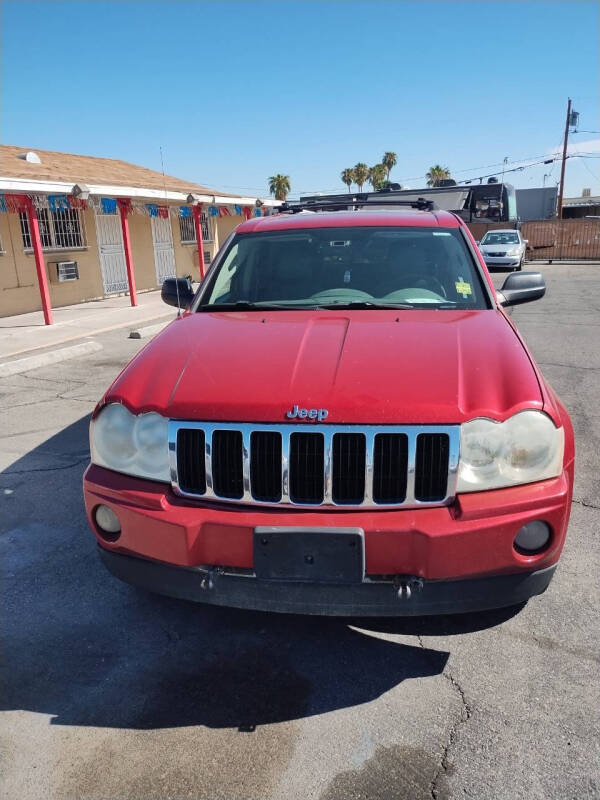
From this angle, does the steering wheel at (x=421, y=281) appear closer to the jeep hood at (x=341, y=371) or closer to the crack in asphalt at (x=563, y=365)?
the jeep hood at (x=341, y=371)

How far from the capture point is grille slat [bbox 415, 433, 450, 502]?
222cm

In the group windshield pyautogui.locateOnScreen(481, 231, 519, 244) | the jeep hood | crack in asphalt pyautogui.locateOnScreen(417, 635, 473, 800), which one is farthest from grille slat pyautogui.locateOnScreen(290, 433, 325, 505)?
windshield pyautogui.locateOnScreen(481, 231, 519, 244)

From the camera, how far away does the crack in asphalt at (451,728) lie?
6.62ft

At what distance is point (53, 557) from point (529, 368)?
2774mm

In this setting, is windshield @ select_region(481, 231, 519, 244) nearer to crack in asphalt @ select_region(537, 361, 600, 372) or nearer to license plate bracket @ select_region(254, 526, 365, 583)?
crack in asphalt @ select_region(537, 361, 600, 372)

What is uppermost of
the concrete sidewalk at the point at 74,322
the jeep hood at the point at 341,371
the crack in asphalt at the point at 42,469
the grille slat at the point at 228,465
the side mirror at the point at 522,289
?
the side mirror at the point at 522,289

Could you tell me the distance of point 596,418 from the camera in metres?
5.68

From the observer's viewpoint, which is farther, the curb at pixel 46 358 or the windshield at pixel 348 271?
the curb at pixel 46 358

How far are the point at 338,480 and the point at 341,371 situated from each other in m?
0.45

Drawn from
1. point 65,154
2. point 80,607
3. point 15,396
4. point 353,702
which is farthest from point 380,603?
point 65,154

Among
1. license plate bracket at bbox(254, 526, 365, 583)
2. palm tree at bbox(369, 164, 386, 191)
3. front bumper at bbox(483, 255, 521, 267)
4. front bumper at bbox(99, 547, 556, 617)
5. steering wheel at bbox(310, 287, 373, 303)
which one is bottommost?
front bumper at bbox(483, 255, 521, 267)

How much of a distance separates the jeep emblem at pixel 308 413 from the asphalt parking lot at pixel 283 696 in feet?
3.68

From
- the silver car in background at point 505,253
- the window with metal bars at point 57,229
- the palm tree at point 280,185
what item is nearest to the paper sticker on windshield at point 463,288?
the window with metal bars at point 57,229

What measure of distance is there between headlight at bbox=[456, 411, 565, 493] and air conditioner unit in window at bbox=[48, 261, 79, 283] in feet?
48.3
